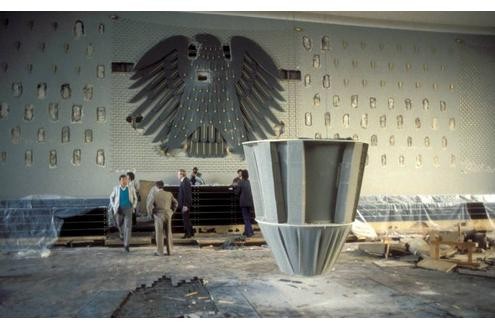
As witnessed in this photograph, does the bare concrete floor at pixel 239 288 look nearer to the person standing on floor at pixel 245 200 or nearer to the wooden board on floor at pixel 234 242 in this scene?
the wooden board on floor at pixel 234 242

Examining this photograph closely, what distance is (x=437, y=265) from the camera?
6.11 metres

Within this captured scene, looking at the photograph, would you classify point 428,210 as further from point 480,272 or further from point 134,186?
point 134,186

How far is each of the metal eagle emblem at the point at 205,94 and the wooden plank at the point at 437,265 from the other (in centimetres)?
449

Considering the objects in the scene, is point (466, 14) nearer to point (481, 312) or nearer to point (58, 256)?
point (481, 312)

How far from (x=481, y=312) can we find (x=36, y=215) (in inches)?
277

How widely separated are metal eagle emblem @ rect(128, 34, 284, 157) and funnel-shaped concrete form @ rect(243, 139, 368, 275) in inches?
249

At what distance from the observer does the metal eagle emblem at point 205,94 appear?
938 cm

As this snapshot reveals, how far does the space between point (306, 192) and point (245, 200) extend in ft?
17.4

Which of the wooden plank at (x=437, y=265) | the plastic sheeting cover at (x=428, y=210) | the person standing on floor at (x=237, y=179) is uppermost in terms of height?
the person standing on floor at (x=237, y=179)

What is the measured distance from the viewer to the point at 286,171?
3090 mm

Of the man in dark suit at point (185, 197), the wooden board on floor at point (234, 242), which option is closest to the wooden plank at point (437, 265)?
the wooden board on floor at point (234, 242)

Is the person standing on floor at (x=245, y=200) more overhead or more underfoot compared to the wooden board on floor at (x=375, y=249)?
more overhead
